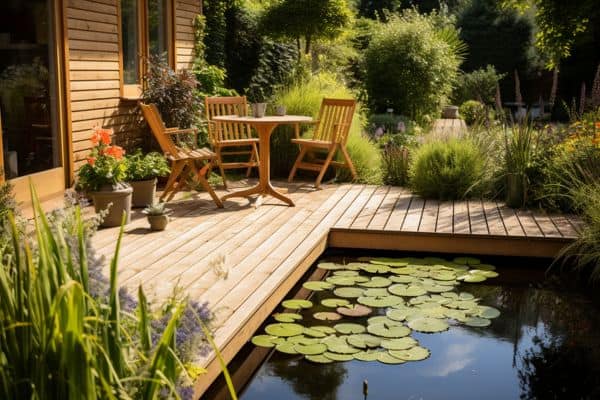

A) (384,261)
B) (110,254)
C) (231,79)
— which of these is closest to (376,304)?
(384,261)

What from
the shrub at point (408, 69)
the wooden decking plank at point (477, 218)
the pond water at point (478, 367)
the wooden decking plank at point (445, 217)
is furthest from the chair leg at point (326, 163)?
the shrub at point (408, 69)

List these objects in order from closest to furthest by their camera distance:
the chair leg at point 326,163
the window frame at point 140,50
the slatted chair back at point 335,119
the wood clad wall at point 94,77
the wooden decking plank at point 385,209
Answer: the wooden decking plank at point 385,209 < the wood clad wall at point 94,77 < the chair leg at point 326,163 < the slatted chair back at point 335,119 < the window frame at point 140,50

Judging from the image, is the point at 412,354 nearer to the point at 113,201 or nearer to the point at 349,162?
the point at 113,201

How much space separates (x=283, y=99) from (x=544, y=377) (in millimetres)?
5623

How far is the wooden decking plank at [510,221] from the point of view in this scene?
5.57 m

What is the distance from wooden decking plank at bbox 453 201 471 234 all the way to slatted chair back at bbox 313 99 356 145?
1418 mm

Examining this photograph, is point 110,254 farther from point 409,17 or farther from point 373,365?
point 409,17

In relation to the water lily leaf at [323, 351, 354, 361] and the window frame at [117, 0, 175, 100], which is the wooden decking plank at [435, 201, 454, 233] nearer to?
the water lily leaf at [323, 351, 354, 361]

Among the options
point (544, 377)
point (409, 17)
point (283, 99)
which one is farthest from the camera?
point (409, 17)

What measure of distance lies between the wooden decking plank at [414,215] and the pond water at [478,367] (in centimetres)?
119

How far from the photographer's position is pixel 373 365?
148 inches

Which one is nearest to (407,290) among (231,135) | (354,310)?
(354,310)

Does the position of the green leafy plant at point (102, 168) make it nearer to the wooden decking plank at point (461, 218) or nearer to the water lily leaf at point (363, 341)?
the water lily leaf at point (363, 341)

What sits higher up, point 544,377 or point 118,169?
point 118,169
